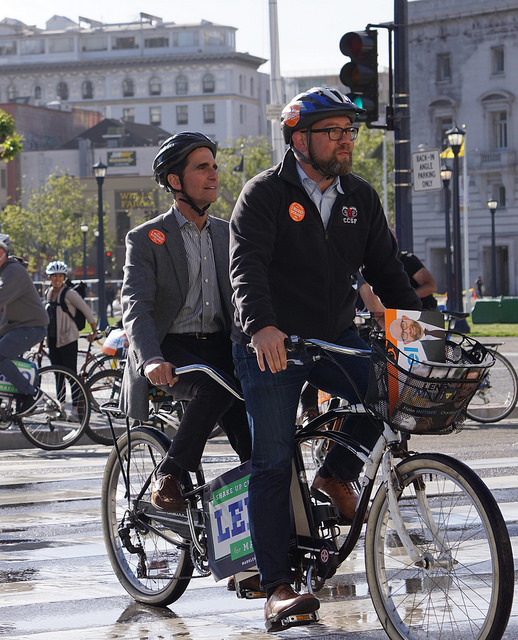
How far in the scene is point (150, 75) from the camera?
448 feet

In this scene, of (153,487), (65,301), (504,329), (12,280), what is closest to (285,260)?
(153,487)

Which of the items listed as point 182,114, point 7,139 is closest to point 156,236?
point 7,139

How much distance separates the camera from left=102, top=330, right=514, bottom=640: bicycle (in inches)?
160

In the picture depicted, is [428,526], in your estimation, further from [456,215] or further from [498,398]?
[456,215]

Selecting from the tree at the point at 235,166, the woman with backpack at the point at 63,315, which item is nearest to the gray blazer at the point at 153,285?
the woman with backpack at the point at 63,315

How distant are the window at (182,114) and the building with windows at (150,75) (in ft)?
0.34

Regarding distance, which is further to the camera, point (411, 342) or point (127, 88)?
point (127, 88)

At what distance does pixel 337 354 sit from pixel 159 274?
40.9 inches

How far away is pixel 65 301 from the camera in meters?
14.3

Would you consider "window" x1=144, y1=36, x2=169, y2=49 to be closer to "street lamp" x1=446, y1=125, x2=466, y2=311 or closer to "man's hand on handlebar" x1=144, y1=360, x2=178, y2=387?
"street lamp" x1=446, y1=125, x2=466, y2=311

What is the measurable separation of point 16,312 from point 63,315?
8.13 feet

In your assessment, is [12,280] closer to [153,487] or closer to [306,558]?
[153,487]

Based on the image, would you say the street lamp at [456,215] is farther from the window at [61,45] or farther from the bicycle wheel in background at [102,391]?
the window at [61,45]

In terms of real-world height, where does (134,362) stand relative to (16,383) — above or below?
above
